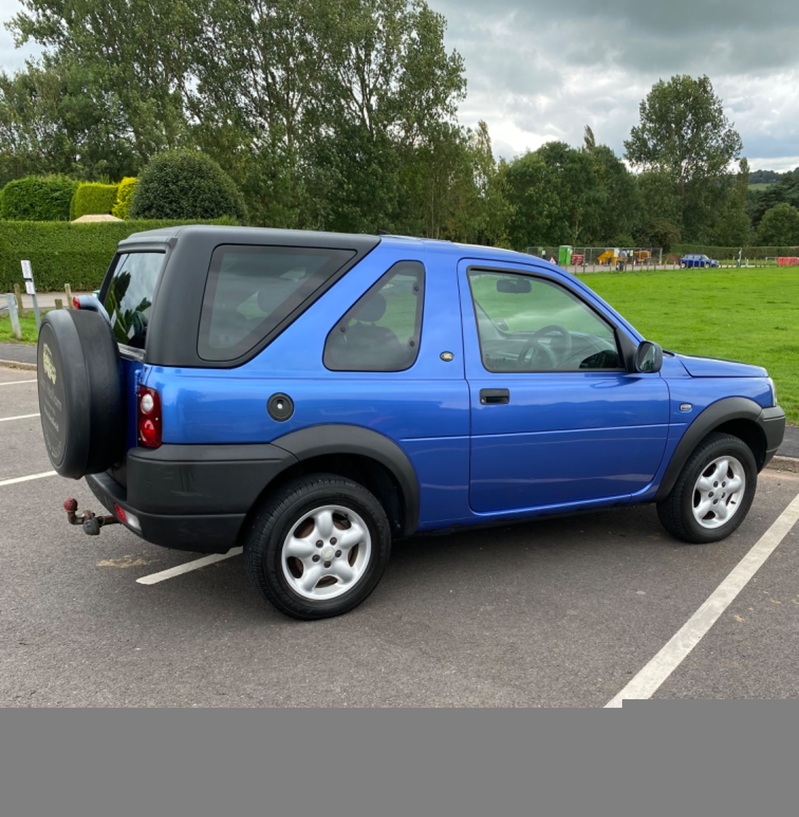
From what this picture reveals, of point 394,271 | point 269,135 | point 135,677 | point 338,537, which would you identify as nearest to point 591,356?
point 394,271

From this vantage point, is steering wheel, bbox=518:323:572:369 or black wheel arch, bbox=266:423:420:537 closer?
black wheel arch, bbox=266:423:420:537

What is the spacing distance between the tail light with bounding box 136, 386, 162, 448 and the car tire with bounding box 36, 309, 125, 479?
0.56 ft

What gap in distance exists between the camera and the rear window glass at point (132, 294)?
338cm

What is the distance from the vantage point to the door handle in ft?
12.0

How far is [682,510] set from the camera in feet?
14.6

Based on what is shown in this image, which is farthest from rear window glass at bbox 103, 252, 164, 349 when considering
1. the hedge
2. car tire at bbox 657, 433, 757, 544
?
the hedge

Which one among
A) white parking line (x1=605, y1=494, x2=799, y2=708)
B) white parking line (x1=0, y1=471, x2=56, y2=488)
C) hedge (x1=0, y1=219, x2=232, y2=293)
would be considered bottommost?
white parking line (x1=605, y1=494, x2=799, y2=708)

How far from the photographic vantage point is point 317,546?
11.2 feet

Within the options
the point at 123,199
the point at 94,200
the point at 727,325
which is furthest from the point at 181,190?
the point at 727,325

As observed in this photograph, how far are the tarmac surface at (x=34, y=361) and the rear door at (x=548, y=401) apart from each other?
111 inches

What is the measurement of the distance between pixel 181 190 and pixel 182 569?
24279 mm

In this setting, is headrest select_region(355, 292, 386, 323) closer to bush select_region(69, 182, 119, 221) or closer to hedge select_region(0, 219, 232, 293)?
hedge select_region(0, 219, 232, 293)

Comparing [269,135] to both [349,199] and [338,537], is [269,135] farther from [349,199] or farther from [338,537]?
[338,537]

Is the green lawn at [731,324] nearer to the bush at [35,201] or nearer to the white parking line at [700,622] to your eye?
the white parking line at [700,622]
